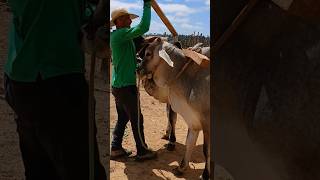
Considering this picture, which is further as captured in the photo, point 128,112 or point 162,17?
point 128,112

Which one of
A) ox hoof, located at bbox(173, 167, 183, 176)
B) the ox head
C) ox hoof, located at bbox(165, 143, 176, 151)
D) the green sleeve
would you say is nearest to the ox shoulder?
the ox head

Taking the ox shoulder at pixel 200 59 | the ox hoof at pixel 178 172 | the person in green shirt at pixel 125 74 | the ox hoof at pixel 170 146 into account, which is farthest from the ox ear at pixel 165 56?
the ox hoof at pixel 170 146

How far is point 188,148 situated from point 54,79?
3.66m

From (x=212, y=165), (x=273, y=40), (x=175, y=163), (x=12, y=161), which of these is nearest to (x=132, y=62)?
(x=175, y=163)

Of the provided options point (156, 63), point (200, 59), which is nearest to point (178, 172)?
point (156, 63)

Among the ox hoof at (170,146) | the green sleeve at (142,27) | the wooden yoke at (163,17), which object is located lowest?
the ox hoof at (170,146)

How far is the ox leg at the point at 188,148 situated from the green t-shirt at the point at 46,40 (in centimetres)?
351

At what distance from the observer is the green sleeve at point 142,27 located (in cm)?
398

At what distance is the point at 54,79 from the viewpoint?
5.79ft

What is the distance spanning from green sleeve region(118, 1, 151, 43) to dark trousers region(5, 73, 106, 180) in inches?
85.8

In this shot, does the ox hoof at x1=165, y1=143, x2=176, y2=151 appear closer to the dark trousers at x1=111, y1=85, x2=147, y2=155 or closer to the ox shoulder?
the dark trousers at x1=111, y1=85, x2=147, y2=155

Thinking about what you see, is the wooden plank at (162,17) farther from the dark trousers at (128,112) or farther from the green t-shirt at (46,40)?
the green t-shirt at (46,40)

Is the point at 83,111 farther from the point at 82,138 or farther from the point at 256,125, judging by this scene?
the point at 256,125

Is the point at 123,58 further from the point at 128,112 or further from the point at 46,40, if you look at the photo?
the point at 46,40
